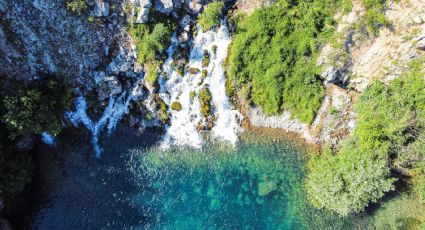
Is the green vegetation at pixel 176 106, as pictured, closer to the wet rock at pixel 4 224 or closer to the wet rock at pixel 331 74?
the wet rock at pixel 331 74

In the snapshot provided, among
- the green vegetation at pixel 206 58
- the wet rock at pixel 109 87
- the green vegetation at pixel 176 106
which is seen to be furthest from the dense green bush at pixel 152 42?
the green vegetation at pixel 206 58

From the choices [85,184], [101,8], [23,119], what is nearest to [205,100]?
[101,8]

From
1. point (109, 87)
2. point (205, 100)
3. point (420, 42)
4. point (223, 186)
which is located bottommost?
point (223, 186)

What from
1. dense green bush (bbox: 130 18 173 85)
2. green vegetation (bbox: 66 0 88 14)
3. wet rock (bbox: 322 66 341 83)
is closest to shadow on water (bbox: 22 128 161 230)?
dense green bush (bbox: 130 18 173 85)

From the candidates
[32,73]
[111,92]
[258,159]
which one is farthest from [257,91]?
[32,73]

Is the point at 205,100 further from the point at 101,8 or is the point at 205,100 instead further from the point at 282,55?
the point at 101,8

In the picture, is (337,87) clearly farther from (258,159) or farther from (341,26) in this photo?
(258,159)
